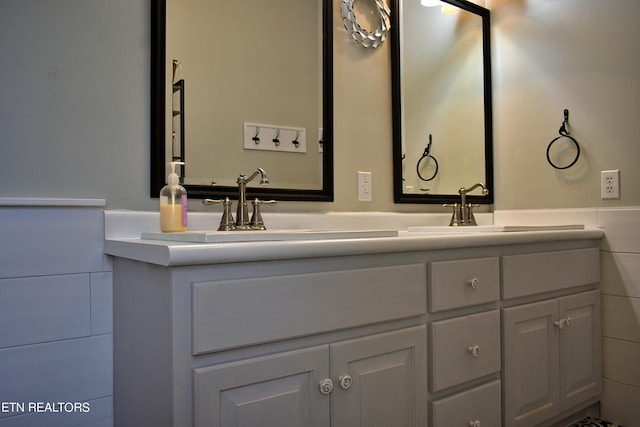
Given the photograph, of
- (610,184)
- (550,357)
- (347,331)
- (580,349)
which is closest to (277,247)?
(347,331)

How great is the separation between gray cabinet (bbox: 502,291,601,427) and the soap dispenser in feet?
3.20

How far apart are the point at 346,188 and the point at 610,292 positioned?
3.51 ft

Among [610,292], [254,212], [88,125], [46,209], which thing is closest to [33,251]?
[46,209]

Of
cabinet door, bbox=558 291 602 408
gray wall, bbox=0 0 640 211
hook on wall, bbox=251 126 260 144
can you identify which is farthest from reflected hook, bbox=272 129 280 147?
cabinet door, bbox=558 291 602 408

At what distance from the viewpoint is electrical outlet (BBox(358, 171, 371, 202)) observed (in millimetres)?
1745

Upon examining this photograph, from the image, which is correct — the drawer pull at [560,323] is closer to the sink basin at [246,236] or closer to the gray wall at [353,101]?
the gray wall at [353,101]

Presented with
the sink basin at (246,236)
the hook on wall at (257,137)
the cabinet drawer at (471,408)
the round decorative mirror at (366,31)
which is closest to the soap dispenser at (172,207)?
the sink basin at (246,236)

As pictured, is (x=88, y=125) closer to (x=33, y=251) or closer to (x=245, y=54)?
(x=33, y=251)

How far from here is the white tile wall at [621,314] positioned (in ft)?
5.55

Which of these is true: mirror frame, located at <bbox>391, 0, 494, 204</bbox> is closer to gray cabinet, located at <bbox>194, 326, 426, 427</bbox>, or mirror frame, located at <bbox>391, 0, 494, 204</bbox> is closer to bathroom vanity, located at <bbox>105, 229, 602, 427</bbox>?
bathroom vanity, located at <bbox>105, 229, 602, 427</bbox>

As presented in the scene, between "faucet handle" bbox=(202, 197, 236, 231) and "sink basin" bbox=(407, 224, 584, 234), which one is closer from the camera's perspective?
"faucet handle" bbox=(202, 197, 236, 231)

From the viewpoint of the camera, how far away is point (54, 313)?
3.82ft

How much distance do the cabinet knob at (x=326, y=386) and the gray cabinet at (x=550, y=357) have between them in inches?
25.4

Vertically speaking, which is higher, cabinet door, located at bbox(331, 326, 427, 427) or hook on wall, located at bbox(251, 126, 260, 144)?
hook on wall, located at bbox(251, 126, 260, 144)
